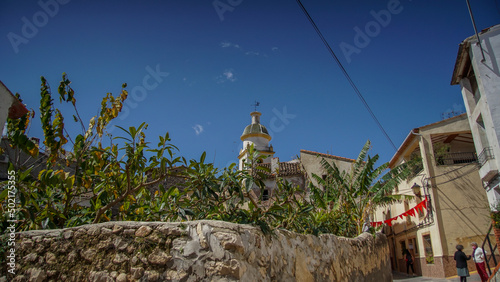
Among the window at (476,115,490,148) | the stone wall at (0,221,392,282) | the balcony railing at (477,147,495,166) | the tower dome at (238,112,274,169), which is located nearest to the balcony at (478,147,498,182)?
the balcony railing at (477,147,495,166)

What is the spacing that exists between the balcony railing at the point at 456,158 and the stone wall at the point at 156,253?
1584 cm

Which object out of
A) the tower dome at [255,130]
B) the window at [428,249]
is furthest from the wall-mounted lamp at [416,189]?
the tower dome at [255,130]

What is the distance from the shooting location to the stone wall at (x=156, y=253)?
3.38 metres

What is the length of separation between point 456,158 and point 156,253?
61.3ft

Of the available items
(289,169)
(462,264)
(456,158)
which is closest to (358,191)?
(462,264)

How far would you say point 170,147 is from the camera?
15.3ft

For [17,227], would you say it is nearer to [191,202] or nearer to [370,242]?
[191,202]

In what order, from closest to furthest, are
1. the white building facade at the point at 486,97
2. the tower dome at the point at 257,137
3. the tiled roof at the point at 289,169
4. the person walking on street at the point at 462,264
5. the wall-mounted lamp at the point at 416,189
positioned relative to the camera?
1. the person walking on street at the point at 462,264
2. the white building facade at the point at 486,97
3. the wall-mounted lamp at the point at 416,189
4. the tiled roof at the point at 289,169
5. the tower dome at the point at 257,137

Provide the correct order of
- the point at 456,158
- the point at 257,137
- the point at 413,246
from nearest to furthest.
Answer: the point at 456,158, the point at 413,246, the point at 257,137

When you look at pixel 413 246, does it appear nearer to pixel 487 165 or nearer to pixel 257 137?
pixel 487 165

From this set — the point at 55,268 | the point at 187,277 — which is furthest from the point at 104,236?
the point at 187,277

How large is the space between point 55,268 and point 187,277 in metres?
1.59

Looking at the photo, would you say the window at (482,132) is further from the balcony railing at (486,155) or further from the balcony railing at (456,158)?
the balcony railing at (456,158)

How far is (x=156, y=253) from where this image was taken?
137 inches
